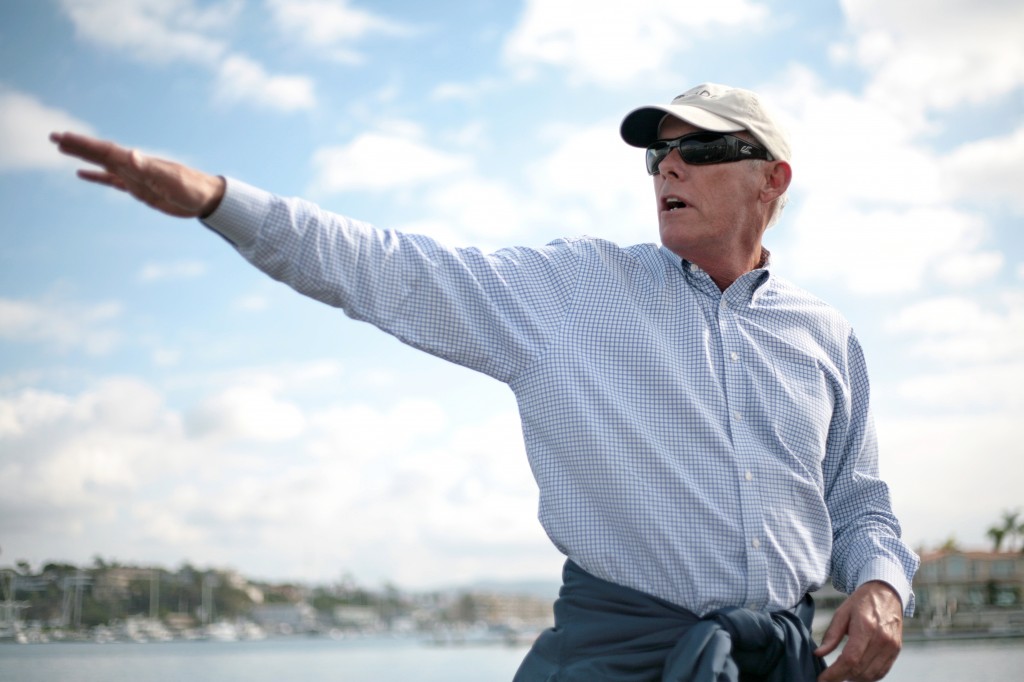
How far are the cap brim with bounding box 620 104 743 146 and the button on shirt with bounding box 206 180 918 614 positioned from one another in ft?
0.98

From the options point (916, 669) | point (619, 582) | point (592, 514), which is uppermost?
point (592, 514)

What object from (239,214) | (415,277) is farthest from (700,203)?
(239,214)

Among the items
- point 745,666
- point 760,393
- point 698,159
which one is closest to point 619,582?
point 745,666

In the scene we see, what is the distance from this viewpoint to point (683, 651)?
72.3 inches

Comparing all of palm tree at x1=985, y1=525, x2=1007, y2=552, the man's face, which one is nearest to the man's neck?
the man's face

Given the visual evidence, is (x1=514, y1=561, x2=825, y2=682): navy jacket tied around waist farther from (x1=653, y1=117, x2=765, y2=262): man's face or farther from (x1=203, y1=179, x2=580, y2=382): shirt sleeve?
(x1=653, y1=117, x2=765, y2=262): man's face

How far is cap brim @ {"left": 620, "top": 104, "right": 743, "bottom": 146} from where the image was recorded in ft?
7.20

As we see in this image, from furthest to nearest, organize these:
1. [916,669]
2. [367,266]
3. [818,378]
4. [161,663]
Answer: [161,663]
[916,669]
[818,378]
[367,266]

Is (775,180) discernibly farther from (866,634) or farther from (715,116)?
(866,634)

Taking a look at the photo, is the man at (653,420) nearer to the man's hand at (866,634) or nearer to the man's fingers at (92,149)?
the man's hand at (866,634)

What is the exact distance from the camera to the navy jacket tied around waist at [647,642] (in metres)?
1.84

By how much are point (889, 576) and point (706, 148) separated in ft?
3.25

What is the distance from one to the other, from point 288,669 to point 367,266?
7675 centimetres

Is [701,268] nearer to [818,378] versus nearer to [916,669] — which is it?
[818,378]
